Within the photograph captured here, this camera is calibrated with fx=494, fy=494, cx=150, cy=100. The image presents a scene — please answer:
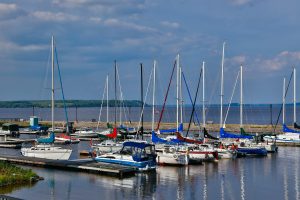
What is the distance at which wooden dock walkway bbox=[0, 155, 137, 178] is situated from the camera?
4222 centimetres

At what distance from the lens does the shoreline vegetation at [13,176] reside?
36.6 meters

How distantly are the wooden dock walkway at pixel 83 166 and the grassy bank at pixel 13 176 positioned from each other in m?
5.65

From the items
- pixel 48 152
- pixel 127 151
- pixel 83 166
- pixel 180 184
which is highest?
pixel 127 151

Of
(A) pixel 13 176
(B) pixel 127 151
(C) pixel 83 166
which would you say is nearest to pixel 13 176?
(A) pixel 13 176

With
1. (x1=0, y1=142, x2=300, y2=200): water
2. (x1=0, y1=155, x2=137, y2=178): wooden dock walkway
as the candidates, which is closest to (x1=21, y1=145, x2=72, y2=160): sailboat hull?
(x1=0, y1=155, x2=137, y2=178): wooden dock walkway

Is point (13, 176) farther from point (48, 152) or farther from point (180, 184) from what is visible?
point (48, 152)

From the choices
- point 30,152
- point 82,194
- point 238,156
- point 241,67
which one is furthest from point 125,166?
point 241,67

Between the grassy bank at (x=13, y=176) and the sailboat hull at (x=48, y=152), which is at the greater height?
the sailboat hull at (x=48, y=152)

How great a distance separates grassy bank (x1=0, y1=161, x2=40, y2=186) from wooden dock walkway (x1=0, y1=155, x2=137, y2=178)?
565 centimetres

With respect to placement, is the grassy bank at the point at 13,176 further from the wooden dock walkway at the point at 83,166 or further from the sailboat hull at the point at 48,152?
the sailboat hull at the point at 48,152

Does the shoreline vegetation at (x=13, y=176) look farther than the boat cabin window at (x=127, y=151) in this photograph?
No

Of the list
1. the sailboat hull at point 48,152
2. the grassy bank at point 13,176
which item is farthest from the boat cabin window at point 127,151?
the grassy bank at point 13,176

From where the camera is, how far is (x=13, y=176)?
122 ft

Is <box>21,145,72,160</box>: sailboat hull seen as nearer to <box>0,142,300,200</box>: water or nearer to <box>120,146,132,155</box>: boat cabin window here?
<box>0,142,300,200</box>: water
